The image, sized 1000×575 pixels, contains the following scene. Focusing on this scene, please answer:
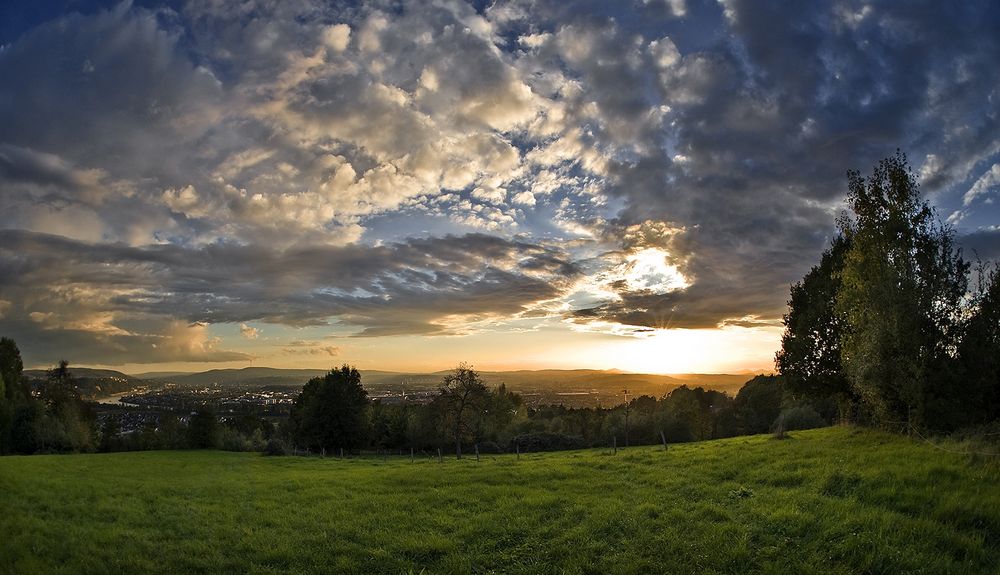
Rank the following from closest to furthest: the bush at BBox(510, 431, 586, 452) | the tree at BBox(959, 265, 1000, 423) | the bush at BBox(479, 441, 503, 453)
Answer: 1. the tree at BBox(959, 265, 1000, 423)
2. the bush at BBox(510, 431, 586, 452)
3. the bush at BBox(479, 441, 503, 453)

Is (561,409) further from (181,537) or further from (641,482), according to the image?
(181,537)

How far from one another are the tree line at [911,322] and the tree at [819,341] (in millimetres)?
5543

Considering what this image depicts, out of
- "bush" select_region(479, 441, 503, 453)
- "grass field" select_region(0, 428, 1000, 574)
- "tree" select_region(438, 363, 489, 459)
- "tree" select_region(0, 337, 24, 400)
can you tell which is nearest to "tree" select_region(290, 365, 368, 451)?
"bush" select_region(479, 441, 503, 453)

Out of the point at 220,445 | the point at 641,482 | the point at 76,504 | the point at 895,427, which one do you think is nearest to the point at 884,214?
the point at 895,427

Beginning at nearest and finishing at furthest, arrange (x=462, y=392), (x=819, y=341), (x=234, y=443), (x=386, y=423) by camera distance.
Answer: (x=819, y=341), (x=462, y=392), (x=234, y=443), (x=386, y=423)

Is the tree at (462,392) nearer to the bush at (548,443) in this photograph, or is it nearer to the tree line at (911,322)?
the bush at (548,443)

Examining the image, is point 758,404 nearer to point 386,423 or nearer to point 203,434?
point 386,423

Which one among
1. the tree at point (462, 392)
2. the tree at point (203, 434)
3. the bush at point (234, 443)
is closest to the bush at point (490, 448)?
the tree at point (462, 392)

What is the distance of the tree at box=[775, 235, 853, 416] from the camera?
39.2m

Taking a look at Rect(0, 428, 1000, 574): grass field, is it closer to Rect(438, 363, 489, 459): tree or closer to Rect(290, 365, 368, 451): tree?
Rect(438, 363, 489, 459): tree

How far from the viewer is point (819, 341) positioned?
4000 centimetres

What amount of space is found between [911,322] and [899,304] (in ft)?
3.61

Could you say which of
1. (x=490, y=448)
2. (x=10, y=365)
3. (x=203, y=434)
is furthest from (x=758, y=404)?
(x=10, y=365)

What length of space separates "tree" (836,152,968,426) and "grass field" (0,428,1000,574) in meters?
4.97
